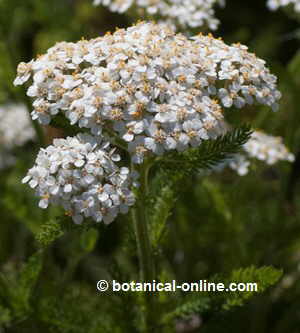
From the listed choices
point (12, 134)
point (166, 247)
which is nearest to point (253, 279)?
point (166, 247)

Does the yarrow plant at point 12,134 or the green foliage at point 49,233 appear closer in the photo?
the green foliage at point 49,233

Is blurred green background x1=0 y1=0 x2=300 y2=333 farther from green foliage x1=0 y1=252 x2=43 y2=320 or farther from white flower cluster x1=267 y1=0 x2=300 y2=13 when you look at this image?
white flower cluster x1=267 y1=0 x2=300 y2=13

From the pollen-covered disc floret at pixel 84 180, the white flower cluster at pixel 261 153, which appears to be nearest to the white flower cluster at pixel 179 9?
the white flower cluster at pixel 261 153

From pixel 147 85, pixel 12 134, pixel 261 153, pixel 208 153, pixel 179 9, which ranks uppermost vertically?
pixel 12 134

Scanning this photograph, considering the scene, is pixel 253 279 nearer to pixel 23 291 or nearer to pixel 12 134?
pixel 23 291

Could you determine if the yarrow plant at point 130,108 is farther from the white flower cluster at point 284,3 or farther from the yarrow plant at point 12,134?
the yarrow plant at point 12,134

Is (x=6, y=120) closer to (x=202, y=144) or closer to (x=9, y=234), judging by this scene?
(x=9, y=234)
